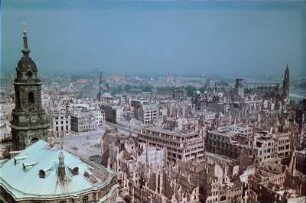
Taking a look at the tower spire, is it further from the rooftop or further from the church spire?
the rooftop

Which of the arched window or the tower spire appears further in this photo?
the arched window

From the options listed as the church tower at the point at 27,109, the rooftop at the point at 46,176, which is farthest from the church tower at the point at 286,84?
the church tower at the point at 27,109

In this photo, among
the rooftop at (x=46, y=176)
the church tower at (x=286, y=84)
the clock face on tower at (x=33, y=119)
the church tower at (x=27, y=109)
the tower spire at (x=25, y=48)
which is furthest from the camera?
the church tower at (x=286, y=84)

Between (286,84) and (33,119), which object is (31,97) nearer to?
(33,119)

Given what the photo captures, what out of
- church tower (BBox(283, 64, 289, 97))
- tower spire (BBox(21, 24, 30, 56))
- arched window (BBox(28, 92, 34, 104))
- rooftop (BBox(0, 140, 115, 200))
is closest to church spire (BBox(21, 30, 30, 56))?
tower spire (BBox(21, 24, 30, 56))

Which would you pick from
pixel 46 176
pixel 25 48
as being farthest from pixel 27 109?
pixel 46 176

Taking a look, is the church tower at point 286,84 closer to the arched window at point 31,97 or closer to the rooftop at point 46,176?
the rooftop at point 46,176

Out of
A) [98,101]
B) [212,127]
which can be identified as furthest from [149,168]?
[212,127]

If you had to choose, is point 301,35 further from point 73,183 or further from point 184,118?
point 73,183
